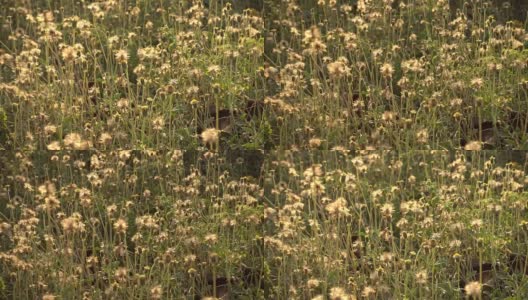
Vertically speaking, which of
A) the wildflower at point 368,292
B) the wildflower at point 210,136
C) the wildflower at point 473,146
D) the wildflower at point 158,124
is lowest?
the wildflower at point 368,292

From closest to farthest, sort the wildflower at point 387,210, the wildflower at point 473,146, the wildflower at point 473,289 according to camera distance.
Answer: the wildflower at point 473,289
the wildflower at point 387,210
the wildflower at point 473,146

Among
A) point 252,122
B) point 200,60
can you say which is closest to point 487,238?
point 252,122

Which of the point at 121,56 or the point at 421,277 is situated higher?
the point at 121,56

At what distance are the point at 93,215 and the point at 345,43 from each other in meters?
1.09

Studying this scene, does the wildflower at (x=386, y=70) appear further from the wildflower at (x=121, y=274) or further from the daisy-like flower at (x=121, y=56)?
the wildflower at (x=121, y=274)

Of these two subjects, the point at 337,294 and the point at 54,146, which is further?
the point at 54,146

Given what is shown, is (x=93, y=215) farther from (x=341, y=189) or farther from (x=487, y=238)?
(x=487, y=238)

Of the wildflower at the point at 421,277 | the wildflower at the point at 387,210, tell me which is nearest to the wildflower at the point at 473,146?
the wildflower at the point at 387,210

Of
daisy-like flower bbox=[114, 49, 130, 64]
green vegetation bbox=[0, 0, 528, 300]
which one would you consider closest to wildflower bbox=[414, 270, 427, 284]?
green vegetation bbox=[0, 0, 528, 300]

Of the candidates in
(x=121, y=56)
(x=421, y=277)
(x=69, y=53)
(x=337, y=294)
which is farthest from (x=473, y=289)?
(x=69, y=53)

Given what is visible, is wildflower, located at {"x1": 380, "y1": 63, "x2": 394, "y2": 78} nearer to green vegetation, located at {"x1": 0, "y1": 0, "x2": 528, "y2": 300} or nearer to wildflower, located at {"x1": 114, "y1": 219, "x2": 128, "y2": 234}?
green vegetation, located at {"x1": 0, "y1": 0, "x2": 528, "y2": 300}

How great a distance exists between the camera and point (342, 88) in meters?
3.22

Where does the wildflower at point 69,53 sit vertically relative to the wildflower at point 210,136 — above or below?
above

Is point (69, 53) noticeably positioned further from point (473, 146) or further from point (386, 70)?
point (473, 146)
